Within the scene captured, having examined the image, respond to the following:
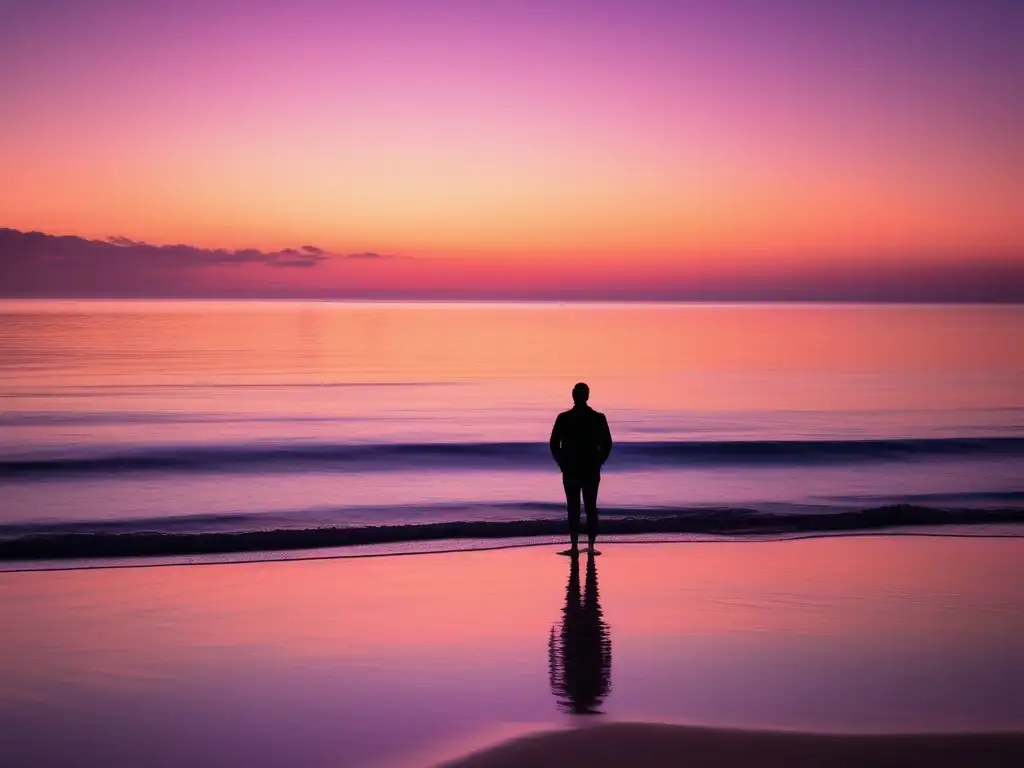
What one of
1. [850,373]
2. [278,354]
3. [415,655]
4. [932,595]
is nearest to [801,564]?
[932,595]

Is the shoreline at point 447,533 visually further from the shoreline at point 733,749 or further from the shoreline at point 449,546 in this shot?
the shoreline at point 733,749

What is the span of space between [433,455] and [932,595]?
58.5ft

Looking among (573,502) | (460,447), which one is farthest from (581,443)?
(460,447)

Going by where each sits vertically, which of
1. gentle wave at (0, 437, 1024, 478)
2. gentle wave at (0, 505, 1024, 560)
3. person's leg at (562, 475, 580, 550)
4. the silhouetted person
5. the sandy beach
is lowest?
gentle wave at (0, 437, 1024, 478)

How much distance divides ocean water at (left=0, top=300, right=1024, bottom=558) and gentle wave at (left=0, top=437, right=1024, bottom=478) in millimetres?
117

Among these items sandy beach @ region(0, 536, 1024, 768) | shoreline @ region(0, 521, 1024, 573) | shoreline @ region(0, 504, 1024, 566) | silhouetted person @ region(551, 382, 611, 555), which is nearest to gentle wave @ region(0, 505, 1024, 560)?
shoreline @ region(0, 504, 1024, 566)

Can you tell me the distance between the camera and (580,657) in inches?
325

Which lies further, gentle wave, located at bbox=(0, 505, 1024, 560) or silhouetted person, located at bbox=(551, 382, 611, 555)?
gentle wave, located at bbox=(0, 505, 1024, 560)

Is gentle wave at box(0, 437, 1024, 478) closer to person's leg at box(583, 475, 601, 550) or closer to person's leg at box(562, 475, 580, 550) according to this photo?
person's leg at box(583, 475, 601, 550)

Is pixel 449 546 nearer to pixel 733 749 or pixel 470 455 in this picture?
pixel 733 749

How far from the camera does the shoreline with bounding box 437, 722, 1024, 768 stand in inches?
240

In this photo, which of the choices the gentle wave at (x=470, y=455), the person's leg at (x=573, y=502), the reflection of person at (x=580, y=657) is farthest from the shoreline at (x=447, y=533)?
the gentle wave at (x=470, y=455)

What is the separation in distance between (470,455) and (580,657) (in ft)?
61.6

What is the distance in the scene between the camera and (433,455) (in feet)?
88.7
